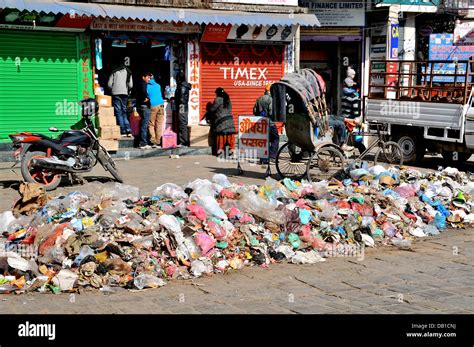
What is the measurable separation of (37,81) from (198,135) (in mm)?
4177

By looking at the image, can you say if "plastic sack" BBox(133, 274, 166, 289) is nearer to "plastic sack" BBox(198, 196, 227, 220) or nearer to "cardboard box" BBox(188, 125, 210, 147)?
"plastic sack" BBox(198, 196, 227, 220)

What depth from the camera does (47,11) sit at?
51.0ft

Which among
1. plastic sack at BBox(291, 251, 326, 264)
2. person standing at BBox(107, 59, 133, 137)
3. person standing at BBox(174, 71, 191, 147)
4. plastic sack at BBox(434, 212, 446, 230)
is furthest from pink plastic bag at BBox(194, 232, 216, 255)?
person standing at BBox(174, 71, 191, 147)

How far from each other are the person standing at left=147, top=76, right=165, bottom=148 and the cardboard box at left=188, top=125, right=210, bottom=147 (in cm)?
82

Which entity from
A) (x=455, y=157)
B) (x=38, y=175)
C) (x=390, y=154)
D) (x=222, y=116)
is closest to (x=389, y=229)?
(x=390, y=154)

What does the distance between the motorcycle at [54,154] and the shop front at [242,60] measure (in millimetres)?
6784

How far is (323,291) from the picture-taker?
22.7ft

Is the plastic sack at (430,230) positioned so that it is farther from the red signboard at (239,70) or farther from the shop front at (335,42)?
the shop front at (335,42)

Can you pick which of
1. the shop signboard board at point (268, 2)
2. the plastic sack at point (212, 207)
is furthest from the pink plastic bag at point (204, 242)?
the shop signboard board at point (268, 2)

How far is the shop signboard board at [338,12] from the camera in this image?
75.6ft

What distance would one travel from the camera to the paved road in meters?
6.30

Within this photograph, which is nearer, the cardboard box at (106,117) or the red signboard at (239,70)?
the cardboard box at (106,117)

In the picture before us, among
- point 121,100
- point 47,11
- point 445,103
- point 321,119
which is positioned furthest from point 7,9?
point 445,103
